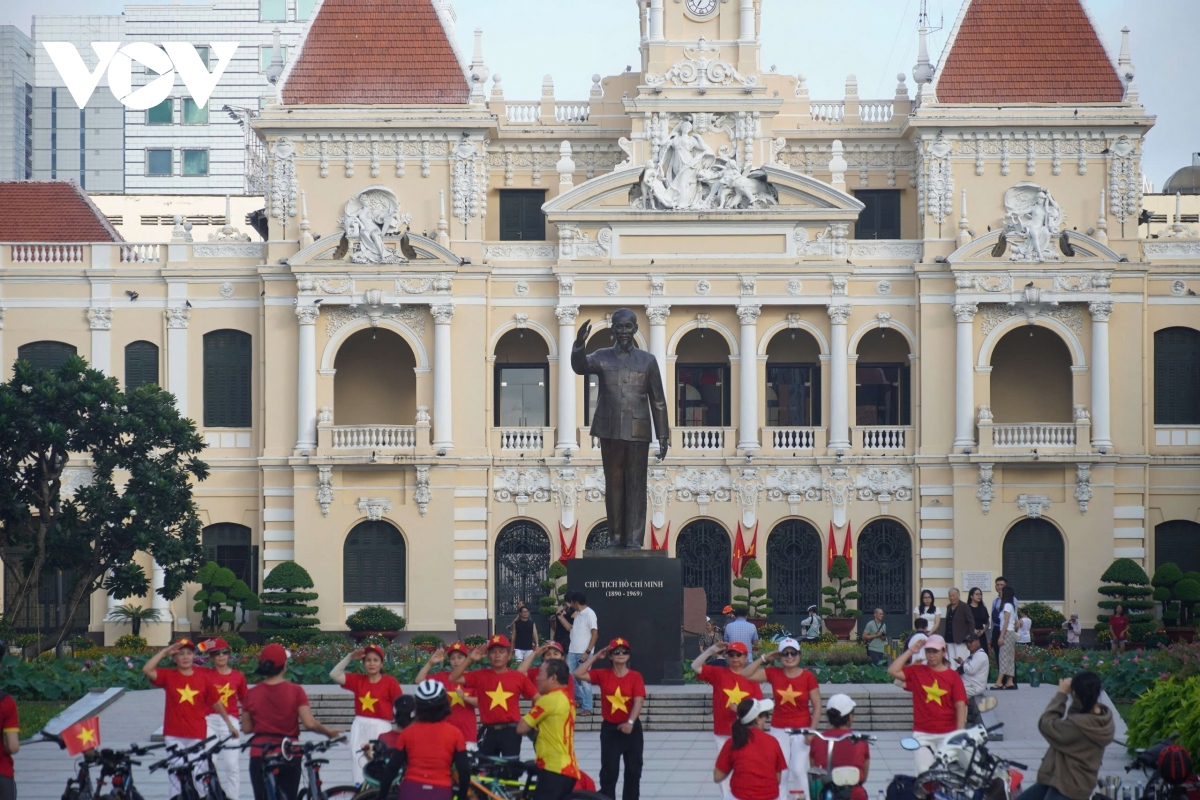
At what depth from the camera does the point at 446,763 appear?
17281 millimetres

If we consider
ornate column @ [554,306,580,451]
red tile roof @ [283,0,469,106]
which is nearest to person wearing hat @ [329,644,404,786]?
ornate column @ [554,306,580,451]

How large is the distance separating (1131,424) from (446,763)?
121ft

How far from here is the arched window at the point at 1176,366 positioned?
51.3 metres

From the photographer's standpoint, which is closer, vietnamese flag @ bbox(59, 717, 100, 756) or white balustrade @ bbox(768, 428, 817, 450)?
vietnamese flag @ bbox(59, 717, 100, 756)

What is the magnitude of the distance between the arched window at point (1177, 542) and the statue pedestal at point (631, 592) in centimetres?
2702

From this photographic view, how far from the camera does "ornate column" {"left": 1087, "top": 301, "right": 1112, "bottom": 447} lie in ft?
164

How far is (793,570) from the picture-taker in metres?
50.4

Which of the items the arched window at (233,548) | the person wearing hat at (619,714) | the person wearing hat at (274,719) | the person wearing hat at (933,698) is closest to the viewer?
the person wearing hat at (274,719)

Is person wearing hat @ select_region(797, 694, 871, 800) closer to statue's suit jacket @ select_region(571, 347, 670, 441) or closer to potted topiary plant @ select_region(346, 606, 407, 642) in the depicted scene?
statue's suit jacket @ select_region(571, 347, 670, 441)

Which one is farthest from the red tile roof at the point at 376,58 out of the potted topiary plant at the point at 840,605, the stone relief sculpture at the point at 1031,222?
the potted topiary plant at the point at 840,605

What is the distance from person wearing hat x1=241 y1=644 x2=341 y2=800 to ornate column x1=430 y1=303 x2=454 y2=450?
30.1 meters

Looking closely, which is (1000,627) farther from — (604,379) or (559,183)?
(559,183)

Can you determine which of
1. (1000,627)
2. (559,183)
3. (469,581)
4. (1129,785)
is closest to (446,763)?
(1129,785)

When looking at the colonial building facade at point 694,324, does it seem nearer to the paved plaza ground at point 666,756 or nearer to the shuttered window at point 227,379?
the shuttered window at point 227,379
